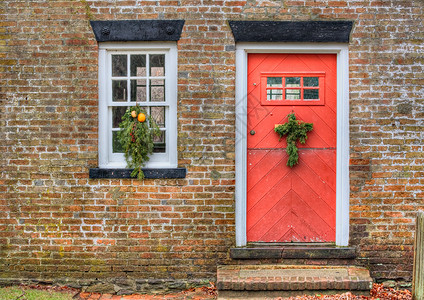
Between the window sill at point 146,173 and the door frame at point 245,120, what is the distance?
0.79 metres

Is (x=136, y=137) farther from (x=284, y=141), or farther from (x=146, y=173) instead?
(x=284, y=141)

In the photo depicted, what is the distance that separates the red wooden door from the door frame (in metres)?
0.10

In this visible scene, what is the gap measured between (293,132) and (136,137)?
2.06 m

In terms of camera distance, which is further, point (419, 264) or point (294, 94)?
point (294, 94)

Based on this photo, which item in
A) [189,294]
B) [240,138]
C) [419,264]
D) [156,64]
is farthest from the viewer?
[156,64]

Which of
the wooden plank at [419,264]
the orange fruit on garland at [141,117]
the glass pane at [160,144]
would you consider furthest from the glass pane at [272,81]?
the wooden plank at [419,264]

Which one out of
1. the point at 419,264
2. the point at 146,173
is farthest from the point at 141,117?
the point at 419,264

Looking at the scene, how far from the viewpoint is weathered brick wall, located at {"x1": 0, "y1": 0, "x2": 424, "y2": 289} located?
5.41 m

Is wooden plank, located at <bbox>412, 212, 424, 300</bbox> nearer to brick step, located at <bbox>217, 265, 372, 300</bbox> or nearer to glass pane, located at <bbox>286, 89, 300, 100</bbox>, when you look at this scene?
brick step, located at <bbox>217, 265, 372, 300</bbox>

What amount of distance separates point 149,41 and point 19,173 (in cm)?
247

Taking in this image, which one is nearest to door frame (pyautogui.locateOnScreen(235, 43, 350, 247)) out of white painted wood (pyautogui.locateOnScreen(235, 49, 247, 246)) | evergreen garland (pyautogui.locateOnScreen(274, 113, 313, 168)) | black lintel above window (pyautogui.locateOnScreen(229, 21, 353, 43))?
white painted wood (pyautogui.locateOnScreen(235, 49, 247, 246))

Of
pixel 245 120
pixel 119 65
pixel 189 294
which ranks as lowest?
pixel 189 294

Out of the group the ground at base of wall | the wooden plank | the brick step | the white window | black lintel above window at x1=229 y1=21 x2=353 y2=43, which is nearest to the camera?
the wooden plank

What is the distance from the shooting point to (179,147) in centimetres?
544
